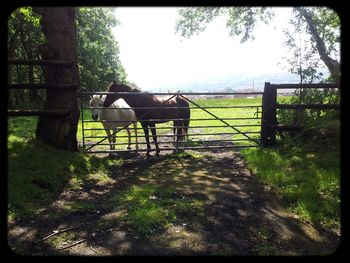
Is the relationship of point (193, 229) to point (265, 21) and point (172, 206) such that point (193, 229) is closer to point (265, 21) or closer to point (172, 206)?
point (172, 206)

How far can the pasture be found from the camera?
3.80 m

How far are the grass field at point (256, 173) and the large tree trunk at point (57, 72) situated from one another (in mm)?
364

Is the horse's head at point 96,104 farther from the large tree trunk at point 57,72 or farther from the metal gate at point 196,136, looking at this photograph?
the large tree trunk at point 57,72

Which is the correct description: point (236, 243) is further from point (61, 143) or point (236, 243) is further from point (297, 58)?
point (297, 58)

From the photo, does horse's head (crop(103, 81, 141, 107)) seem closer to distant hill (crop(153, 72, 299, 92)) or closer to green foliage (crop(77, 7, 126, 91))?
distant hill (crop(153, 72, 299, 92))

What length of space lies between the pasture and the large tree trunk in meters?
0.40

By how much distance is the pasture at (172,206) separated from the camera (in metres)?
3.80

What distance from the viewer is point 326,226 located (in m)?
4.22

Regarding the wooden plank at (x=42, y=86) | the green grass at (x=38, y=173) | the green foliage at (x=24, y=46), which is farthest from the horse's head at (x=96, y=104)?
the green foliage at (x=24, y=46)

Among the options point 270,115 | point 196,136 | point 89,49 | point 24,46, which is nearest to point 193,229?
point 270,115
